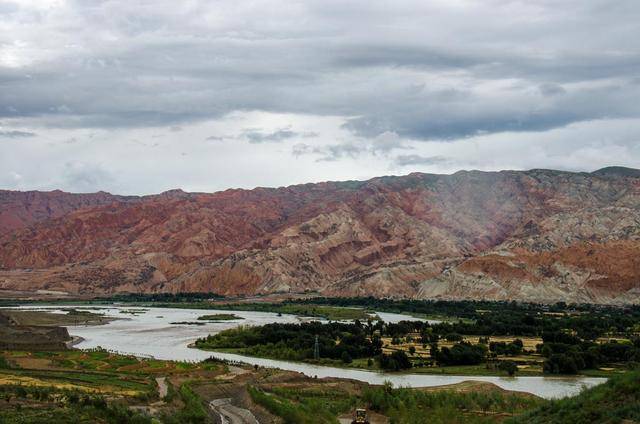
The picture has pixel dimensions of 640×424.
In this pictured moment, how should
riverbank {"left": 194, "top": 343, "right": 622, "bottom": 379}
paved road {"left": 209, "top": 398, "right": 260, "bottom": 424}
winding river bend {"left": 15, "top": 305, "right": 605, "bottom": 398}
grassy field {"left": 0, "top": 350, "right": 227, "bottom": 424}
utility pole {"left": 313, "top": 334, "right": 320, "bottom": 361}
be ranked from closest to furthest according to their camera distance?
grassy field {"left": 0, "top": 350, "right": 227, "bottom": 424} → paved road {"left": 209, "top": 398, "right": 260, "bottom": 424} → winding river bend {"left": 15, "top": 305, "right": 605, "bottom": 398} → riverbank {"left": 194, "top": 343, "right": 622, "bottom": 379} → utility pole {"left": 313, "top": 334, "right": 320, "bottom": 361}

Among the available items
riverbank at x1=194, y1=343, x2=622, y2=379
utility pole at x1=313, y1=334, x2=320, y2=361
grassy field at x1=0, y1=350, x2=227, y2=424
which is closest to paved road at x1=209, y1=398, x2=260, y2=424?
grassy field at x1=0, y1=350, x2=227, y2=424

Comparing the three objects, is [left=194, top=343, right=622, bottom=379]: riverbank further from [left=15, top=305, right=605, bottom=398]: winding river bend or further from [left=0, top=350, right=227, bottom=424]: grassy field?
[left=0, top=350, right=227, bottom=424]: grassy field

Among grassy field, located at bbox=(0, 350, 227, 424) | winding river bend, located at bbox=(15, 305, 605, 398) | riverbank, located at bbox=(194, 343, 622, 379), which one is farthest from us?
riverbank, located at bbox=(194, 343, 622, 379)

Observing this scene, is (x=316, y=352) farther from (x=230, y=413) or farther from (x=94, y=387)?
(x=230, y=413)

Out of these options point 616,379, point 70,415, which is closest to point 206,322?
point 70,415

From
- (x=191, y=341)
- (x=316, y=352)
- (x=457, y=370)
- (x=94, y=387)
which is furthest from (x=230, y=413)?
(x=191, y=341)

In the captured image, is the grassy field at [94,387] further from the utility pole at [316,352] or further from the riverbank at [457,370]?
the utility pole at [316,352]

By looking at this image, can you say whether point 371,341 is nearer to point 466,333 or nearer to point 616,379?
point 466,333
